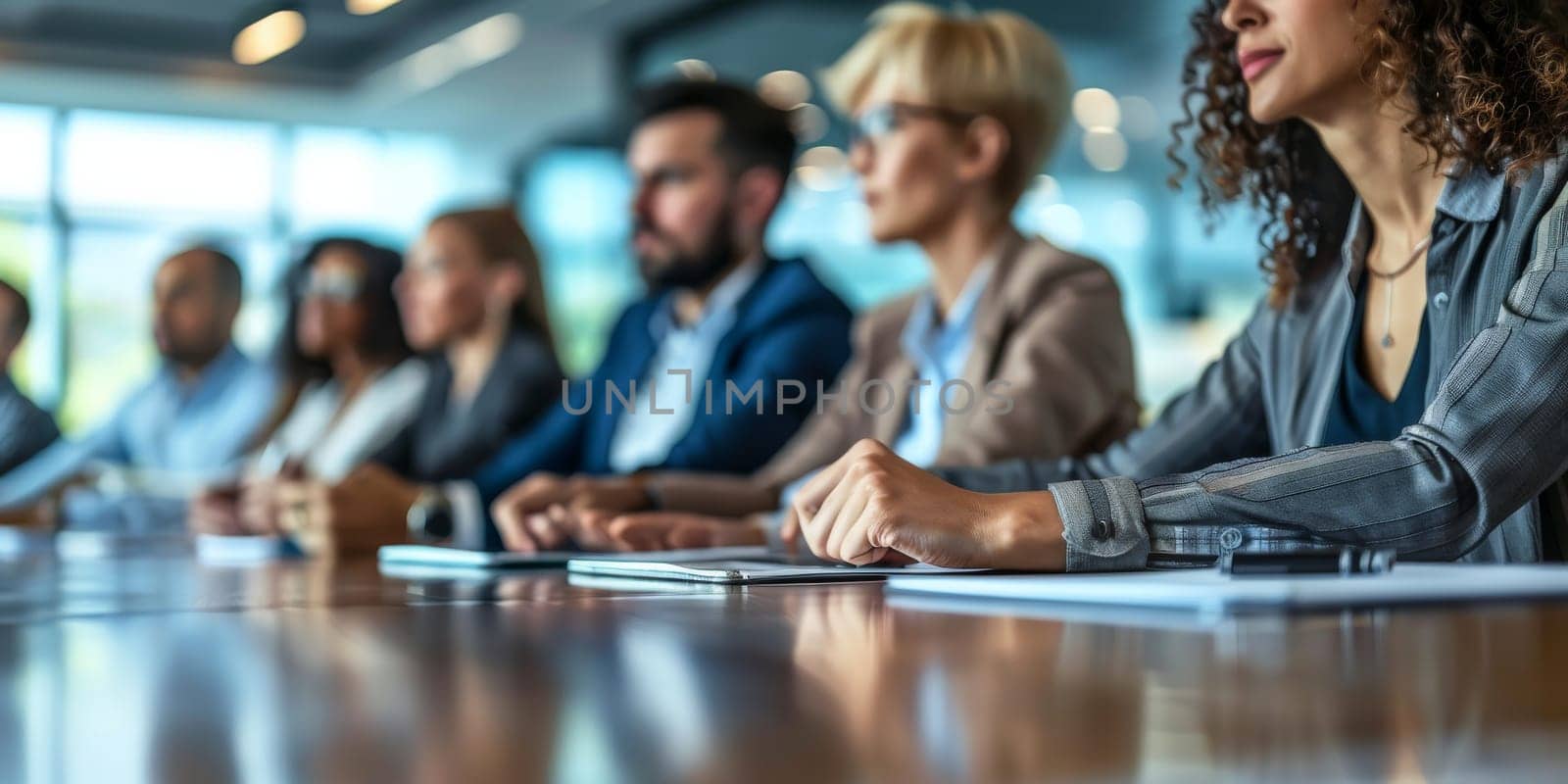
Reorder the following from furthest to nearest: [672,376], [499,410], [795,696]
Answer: [499,410] < [672,376] < [795,696]

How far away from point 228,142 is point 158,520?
209 inches

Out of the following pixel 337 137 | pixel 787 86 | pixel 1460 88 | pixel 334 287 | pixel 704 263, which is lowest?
pixel 1460 88

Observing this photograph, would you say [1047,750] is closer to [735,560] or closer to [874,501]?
[874,501]

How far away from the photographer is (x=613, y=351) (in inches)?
120

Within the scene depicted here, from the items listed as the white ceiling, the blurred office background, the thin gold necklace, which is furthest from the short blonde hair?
the white ceiling

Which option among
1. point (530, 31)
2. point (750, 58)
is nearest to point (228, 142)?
point (530, 31)

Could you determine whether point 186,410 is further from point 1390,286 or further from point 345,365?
point 1390,286

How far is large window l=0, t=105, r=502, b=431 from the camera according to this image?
24.8ft

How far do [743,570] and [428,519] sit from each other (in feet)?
3.98

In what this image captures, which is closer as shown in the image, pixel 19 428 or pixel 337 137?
pixel 19 428

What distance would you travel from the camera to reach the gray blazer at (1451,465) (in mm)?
899

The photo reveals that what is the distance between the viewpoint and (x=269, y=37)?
23.2 ft

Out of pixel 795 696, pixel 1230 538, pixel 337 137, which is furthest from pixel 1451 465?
pixel 337 137

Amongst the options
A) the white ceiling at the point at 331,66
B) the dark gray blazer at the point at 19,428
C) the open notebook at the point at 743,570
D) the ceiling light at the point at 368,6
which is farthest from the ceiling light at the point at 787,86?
the open notebook at the point at 743,570
